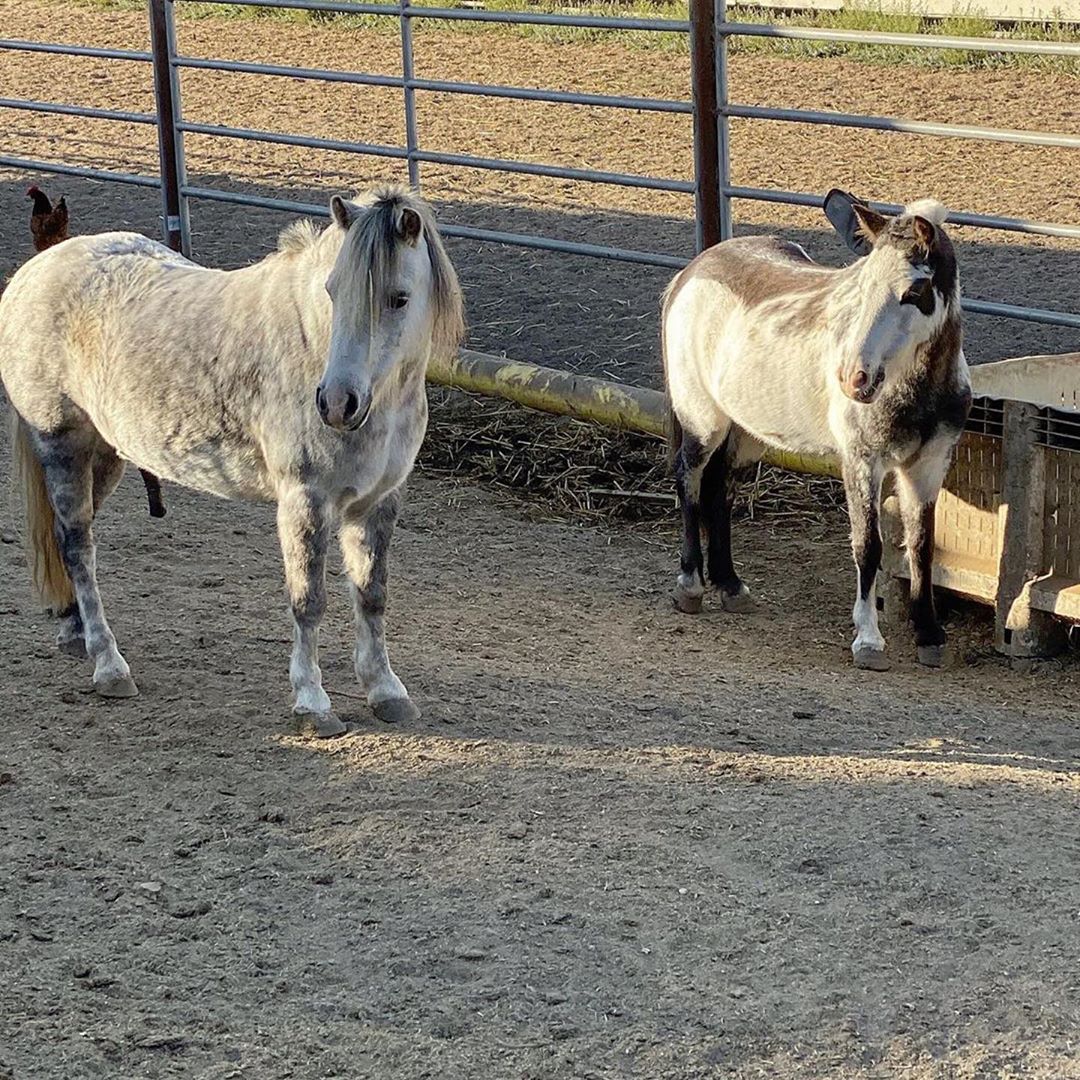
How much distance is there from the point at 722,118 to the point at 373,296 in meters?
2.89

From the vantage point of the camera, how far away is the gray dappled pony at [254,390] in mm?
3689

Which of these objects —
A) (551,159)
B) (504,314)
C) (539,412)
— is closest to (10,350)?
(539,412)

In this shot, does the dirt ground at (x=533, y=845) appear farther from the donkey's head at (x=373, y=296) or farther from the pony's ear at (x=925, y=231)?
the pony's ear at (x=925, y=231)

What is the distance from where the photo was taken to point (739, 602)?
17.6ft

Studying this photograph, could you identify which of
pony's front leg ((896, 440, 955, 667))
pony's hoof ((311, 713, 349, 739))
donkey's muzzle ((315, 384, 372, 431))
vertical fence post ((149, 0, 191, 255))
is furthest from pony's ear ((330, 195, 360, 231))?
vertical fence post ((149, 0, 191, 255))

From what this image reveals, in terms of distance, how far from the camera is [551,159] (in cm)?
1010

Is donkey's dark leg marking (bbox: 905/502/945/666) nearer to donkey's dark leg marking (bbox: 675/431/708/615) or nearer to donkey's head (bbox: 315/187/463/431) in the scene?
donkey's dark leg marking (bbox: 675/431/708/615)

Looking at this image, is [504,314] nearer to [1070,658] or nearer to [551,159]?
A: [551,159]

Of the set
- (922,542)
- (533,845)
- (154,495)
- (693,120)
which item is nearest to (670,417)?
(922,542)

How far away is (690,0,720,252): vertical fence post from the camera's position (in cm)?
606

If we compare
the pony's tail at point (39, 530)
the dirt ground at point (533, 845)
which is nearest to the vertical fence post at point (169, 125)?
the dirt ground at point (533, 845)

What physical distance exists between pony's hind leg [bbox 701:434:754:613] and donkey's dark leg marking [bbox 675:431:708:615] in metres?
0.03

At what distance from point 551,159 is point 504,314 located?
108 inches

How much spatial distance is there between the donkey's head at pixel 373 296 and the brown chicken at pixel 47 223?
5.59 feet
